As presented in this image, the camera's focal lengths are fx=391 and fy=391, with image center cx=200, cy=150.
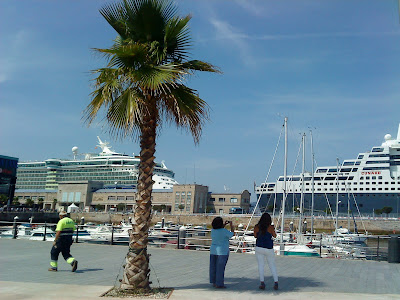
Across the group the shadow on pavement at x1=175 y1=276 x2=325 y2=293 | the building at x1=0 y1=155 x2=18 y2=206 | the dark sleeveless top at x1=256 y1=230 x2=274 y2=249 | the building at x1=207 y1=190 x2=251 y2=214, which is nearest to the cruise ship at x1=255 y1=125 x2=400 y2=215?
the building at x1=207 y1=190 x2=251 y2=214

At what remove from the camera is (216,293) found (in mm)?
7344

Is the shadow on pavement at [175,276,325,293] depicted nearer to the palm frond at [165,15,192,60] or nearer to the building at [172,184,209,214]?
the palm frond at [165,15,192,60]

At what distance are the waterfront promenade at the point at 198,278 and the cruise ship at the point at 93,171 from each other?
8829 cm

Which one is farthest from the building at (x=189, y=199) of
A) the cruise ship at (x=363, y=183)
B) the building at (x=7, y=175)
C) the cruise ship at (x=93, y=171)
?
the building at (x=7, y=175)

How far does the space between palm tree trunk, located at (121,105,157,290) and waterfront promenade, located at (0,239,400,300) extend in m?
0.64

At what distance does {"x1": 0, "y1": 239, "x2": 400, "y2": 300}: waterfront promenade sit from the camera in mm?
7258

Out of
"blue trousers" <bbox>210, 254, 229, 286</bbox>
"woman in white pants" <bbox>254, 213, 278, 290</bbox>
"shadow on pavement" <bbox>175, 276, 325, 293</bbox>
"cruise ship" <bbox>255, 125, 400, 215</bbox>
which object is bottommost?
"shadow on pavement" <bbox>175, 276, 325, 293</bbox>

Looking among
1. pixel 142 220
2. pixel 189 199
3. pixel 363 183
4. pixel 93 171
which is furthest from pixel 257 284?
pixel 93 171

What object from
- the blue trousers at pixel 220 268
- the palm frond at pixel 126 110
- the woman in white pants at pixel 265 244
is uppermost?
the palm frond at pixel 126 110

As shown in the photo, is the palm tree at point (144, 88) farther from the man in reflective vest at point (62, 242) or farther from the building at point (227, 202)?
the building at point (227, 202)

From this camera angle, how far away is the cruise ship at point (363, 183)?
80206mm

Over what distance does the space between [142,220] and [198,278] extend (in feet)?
8.89

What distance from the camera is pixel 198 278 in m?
9.16

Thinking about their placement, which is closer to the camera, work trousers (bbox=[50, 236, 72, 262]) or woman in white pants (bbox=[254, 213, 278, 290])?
woman in white pants (bbox=[254, 213, 278, 290])
